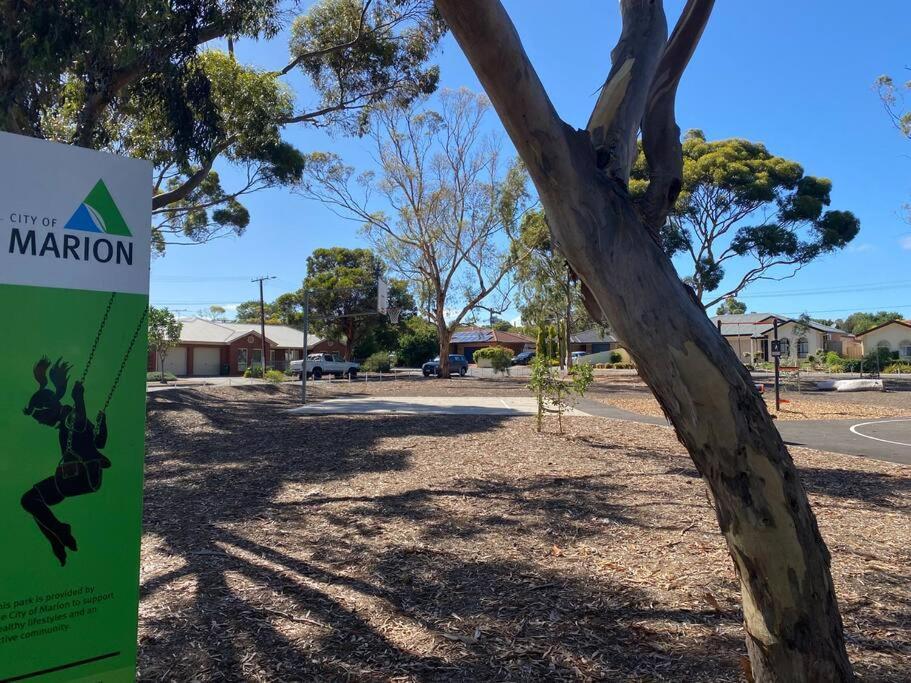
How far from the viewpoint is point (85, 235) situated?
275cm

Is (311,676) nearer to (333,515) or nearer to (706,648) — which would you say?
(706,648)

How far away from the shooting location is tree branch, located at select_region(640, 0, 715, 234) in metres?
3.01

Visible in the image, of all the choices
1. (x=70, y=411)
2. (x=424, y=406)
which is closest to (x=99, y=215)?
(x=70, y=411)

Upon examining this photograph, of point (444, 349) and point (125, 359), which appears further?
point (444, 349)

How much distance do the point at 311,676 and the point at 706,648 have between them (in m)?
2.02

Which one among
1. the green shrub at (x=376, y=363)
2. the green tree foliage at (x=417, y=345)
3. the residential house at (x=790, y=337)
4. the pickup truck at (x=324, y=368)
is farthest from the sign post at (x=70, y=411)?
the residential house at (x=790, y=337)

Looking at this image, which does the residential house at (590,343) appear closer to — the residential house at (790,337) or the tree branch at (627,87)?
the residential house at (790,337)

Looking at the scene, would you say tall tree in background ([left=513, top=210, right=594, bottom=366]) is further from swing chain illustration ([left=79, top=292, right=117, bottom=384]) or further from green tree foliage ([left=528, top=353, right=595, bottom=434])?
swing chain illustration ([left=79, top=292, right=117, bottom=384])

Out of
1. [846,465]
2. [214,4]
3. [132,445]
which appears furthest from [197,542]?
[214,4]

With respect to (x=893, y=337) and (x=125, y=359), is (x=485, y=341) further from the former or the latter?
(x=125, y=359)

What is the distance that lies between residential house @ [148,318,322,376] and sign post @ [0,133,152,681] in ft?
154

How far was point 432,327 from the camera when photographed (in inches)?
2450

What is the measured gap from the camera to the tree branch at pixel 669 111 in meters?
3.01

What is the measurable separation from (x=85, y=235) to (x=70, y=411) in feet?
2.47
